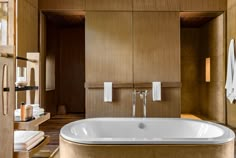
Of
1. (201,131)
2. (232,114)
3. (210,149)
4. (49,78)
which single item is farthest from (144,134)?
(49,78)

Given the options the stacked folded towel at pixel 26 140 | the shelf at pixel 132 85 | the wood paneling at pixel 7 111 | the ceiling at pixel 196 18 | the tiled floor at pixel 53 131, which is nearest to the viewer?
the wood paneling at pixel 7 111

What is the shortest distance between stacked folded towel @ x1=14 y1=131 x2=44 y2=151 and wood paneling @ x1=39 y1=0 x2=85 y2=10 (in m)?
3.09

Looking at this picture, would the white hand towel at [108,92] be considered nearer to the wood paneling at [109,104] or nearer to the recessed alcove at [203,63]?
the wood paneling at [109,104]

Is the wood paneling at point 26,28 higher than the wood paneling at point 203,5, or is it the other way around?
the wood paneling at point 203,5

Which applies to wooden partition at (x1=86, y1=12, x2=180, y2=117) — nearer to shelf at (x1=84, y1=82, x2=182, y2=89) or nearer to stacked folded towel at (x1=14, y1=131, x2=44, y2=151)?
shelf at (x1=84, y1=82, x2=182, y2=89)

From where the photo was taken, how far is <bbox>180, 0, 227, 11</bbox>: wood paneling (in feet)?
15.9

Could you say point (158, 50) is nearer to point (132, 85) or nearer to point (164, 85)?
point (164, 85)

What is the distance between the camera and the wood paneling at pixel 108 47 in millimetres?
4801

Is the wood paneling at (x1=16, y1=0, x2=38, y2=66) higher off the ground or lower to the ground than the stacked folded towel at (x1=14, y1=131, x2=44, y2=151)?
higher

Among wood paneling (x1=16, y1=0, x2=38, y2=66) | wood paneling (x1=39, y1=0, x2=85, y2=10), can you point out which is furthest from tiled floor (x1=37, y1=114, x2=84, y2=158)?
wood paneling (x1=39, y1=0, x2=85, y2=10)

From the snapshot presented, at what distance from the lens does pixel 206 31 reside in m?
6.20

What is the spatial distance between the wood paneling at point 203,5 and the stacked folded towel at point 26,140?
3.71 m

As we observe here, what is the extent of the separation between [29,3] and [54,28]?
88.6 inches

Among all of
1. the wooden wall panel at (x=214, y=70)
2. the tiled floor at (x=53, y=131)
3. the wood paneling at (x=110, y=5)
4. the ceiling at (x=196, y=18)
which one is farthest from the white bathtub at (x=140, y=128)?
the ceiling at (x=196, y=18)
